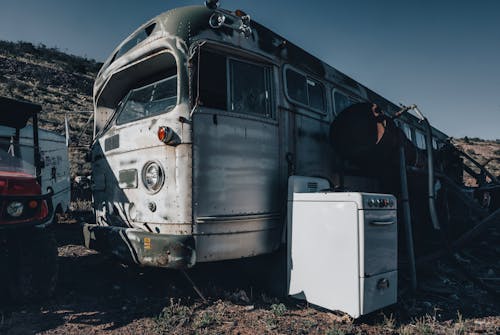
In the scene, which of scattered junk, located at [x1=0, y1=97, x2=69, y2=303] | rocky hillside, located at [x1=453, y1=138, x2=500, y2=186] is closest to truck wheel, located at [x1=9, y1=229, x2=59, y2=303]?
scattered junk, located at [x1=0, y1=97, x2=69, y2=303]

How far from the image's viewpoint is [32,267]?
11.8 ft

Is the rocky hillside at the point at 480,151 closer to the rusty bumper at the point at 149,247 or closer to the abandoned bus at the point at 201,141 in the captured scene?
the abandoned bus at the point at 201,141

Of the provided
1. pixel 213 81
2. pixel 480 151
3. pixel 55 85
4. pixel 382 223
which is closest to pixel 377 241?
pixel 382 223

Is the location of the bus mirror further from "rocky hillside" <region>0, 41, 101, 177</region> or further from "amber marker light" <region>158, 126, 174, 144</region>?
"rocky hillside" <region>0, 41, 101, 177</region>

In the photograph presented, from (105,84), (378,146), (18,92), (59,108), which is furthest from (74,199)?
(18,92)

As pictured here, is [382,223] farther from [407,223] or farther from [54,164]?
[54,164]

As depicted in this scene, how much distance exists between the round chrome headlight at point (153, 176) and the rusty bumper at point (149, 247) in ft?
1.68

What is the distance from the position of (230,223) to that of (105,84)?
294 cm

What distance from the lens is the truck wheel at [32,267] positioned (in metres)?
3.57

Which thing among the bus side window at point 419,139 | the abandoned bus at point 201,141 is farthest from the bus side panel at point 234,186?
the bus side window at point 419,139

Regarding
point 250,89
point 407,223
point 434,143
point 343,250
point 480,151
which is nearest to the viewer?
point 343,250

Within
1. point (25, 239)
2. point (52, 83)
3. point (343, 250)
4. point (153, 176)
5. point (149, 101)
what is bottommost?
point (343, 250)

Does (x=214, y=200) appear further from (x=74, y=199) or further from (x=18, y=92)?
(x=18, y=92)

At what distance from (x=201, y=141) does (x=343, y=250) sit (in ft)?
6.23
